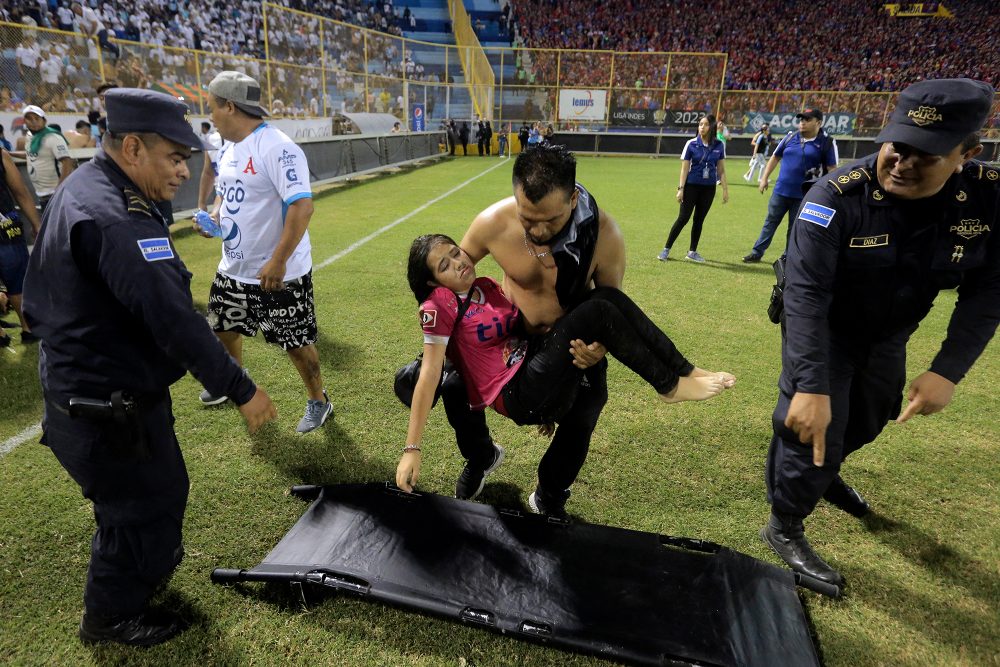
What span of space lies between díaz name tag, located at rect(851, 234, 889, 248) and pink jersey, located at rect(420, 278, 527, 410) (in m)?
1.51

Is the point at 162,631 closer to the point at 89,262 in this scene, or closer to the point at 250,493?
the point at 250,493

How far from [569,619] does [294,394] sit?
118 inches

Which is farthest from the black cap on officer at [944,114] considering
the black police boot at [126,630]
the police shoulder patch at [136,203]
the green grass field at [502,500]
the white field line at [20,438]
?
the white field line at [20,438]

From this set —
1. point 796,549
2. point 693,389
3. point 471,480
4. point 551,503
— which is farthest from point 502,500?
point 796,549

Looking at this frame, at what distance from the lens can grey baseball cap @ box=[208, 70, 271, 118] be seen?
351 cm

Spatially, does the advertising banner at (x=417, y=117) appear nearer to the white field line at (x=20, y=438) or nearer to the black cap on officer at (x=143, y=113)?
the white field line at (x=20, y=438)

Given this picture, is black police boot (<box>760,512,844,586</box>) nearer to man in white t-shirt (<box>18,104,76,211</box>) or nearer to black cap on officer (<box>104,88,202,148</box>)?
black cap on officer (<box>104,88,202,148</box>)

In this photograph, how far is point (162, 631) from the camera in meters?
2.42

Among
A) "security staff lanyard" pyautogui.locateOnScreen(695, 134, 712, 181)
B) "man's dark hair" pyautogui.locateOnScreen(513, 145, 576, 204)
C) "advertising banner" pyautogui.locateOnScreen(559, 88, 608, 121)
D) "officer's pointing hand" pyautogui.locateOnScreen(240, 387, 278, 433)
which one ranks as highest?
"advertising banner" pyautogui.locateOnScreen(559, 88, 608, 121)

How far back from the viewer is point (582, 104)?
92.9 feet

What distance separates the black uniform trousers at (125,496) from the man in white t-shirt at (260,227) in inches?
61.9

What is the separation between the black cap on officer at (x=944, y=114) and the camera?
2049 millimetres

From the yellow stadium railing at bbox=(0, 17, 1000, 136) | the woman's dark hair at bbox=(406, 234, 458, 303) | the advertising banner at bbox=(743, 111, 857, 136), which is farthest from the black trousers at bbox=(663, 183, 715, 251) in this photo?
the advertising banner at bbox=(743, 111, 857, 136)

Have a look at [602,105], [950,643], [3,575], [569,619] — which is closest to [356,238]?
[3,575]
